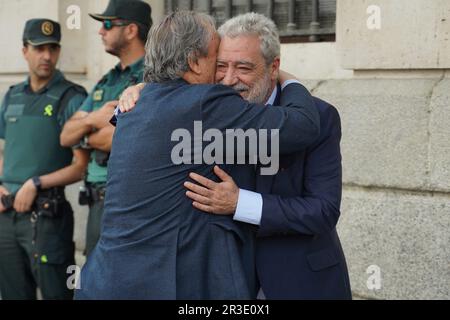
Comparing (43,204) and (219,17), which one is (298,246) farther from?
(219,17)

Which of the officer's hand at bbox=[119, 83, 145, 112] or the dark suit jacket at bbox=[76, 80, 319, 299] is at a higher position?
the officer's hand at bbox=[119, 83, 145, 112]

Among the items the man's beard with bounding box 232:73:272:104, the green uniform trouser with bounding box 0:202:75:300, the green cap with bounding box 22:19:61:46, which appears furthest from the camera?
the green cap with bounding box 22:19:61:46

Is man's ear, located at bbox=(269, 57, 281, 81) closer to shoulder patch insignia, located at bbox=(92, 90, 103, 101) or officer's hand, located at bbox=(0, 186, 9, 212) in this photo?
shoulder patch insignia, located at bbox=(92, 90, 103, 101)

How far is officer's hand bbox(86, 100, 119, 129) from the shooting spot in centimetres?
420

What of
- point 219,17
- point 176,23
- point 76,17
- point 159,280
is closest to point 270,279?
point 159,280

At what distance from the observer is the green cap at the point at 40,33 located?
16.0 ft

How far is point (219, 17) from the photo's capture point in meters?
5.57

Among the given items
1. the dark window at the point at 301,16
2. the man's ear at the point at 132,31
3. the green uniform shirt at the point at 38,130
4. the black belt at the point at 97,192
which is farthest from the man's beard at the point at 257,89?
the dark window at the point at 301,16

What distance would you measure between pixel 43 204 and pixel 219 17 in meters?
1.87

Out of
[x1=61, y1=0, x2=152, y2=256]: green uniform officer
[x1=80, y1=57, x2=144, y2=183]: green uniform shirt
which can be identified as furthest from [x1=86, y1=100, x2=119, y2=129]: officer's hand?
[x1=80, y1=57, x2=144, y2=183]: green uniform shirt

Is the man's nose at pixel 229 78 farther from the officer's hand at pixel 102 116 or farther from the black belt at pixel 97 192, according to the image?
the black belt at pixel 97 192

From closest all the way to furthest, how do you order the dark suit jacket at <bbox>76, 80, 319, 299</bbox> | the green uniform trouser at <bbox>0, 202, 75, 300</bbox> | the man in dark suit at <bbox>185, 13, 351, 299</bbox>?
1. the dark suit jacket at <bbox>76, 80, 319, 299</bbox>
2. the man in dark suit at <bbox>185, 13, 351, 299</bbox>
3. the green uniform trouser at <bbox>0, 202, 75, 300</bbox>

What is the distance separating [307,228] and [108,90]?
2116 mm

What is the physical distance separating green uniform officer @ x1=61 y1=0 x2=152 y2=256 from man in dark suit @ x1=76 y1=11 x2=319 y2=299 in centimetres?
175
